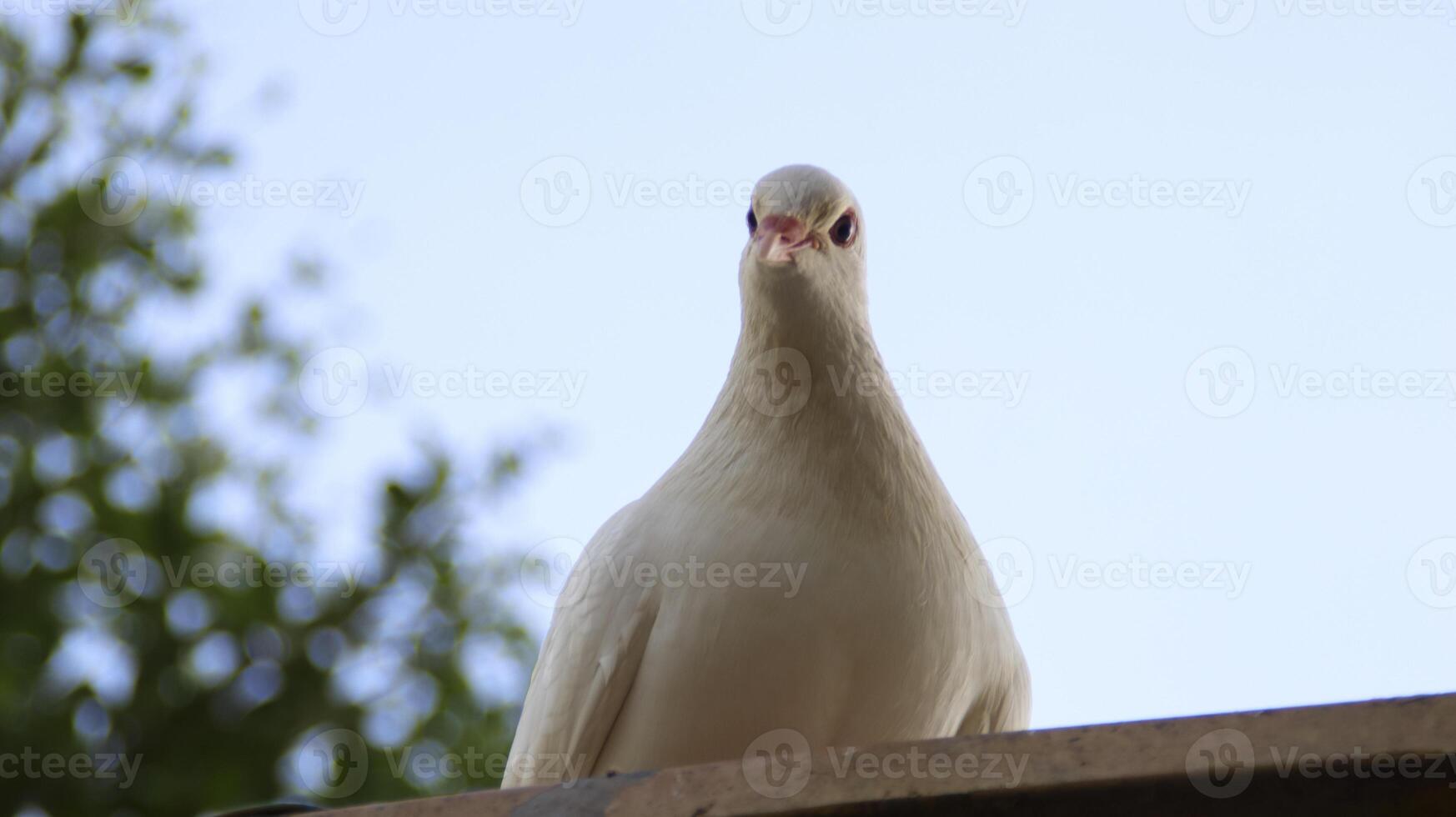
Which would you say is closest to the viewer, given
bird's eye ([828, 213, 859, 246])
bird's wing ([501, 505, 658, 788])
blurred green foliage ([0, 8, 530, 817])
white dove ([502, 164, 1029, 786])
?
white dove ([502, 164, 1029, 786])

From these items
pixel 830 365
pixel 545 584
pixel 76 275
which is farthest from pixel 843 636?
pixel 76 275

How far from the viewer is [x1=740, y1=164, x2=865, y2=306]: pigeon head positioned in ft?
8.52

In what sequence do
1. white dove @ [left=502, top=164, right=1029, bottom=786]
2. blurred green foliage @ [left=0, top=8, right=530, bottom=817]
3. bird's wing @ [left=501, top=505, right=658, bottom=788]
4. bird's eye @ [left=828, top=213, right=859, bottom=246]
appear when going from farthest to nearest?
blurred green foliage @ [left=0, top=8, right=530, bottom=817] < bird's eye @ [left=828, top=213, right=859, bottom=246] < bird's wing @ [left=501, top=505, right=658, bottom=788] < white dove @ [left=502, top=164, right=1029, bottom=786]

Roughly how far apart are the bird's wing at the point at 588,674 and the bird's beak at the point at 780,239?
2.02 ft

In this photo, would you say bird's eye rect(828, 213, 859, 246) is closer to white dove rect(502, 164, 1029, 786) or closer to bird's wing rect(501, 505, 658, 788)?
white dove rect(502, 164, 1029, 786)

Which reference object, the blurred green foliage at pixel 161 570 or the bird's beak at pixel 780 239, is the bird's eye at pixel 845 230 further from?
the blurred green foliage at pixel 161 570

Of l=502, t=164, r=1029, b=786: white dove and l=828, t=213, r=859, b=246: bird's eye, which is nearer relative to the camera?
l=502, t=164, r=1029, b=786: white dove

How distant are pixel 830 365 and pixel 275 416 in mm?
5204

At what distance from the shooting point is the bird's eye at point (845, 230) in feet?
9.05

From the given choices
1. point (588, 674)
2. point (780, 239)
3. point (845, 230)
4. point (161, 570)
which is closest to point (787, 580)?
point (588, 674)

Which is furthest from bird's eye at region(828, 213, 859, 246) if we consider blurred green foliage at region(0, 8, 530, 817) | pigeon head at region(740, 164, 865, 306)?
blurred green foliage at region(0, 8, 530, 817)

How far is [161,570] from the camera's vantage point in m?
6.23

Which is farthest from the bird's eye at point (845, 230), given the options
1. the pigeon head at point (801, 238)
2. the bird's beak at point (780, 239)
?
the bird's beak at point (780, 239)

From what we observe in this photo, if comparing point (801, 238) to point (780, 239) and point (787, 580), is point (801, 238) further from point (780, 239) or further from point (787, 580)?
point (787, 580)
